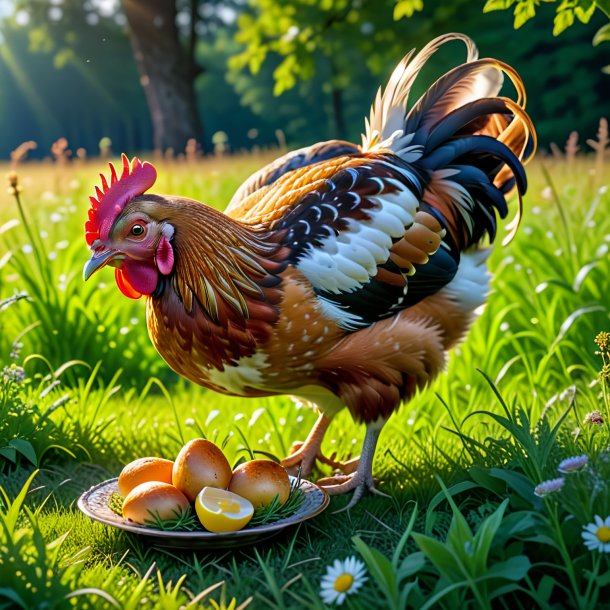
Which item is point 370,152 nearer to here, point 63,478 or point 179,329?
point 179,329

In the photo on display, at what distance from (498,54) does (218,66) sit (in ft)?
90.0

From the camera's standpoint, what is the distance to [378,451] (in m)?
3.80

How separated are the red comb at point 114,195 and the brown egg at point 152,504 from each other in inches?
37.0

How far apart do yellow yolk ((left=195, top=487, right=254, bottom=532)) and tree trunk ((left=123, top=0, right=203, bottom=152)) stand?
1188 centimetres

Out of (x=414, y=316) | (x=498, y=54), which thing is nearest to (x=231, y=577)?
(x=414, y=316)

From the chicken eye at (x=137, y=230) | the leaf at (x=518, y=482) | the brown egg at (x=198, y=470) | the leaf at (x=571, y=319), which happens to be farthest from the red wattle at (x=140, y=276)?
the leaf at (x=571, y=319)

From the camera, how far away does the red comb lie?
2832mm

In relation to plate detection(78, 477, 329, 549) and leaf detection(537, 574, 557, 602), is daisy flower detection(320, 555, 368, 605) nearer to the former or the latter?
plate detection(78, 477, 329, 549)

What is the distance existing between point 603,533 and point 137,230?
1.86m

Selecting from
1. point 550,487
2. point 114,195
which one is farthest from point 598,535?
point 114,195

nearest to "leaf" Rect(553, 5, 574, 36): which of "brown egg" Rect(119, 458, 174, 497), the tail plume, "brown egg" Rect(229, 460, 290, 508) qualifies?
the tail plume

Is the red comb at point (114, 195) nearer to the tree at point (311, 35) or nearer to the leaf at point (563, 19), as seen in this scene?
the leaf at point (563, 19)

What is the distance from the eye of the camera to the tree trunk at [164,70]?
1387 cm

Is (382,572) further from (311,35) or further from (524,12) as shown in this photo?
(311,35)
